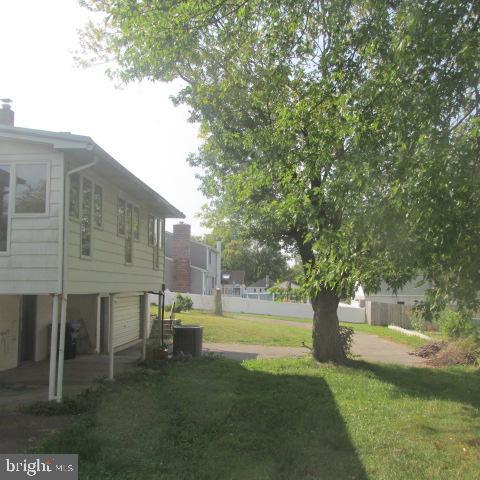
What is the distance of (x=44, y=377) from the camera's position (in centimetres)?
1171

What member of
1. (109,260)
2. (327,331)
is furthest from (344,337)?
(109,260)

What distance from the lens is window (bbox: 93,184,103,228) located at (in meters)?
11.4

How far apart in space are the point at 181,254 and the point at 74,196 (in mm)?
26288

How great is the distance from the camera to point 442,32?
520 centimetres

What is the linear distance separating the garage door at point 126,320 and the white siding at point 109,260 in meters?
1.57

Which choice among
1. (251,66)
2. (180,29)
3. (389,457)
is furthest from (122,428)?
(251,66)

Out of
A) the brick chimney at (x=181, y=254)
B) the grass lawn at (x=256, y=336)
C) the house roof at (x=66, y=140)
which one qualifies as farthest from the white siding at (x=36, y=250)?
the brick chimney at (x=181, y=254)

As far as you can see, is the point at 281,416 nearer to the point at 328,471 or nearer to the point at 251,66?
the point at 328,471

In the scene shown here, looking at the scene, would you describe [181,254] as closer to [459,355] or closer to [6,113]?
[459,355]

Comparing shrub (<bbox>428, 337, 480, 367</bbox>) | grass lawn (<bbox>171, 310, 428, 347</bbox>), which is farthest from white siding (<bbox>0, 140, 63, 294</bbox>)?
grass lawn (<bbox>171, 310, 428, 347</bbox>)

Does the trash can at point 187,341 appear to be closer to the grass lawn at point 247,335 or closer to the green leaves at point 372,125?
the grass lawn at point 247,335

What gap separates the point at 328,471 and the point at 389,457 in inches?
38.4

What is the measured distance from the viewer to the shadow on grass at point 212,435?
6.17 metres

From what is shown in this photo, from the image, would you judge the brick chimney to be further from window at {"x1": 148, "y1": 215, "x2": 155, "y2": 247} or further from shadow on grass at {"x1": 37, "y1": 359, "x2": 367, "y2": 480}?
shadow on grass at {"x1": 37, "y1": 359, "x2": 367, "y2": 480}
